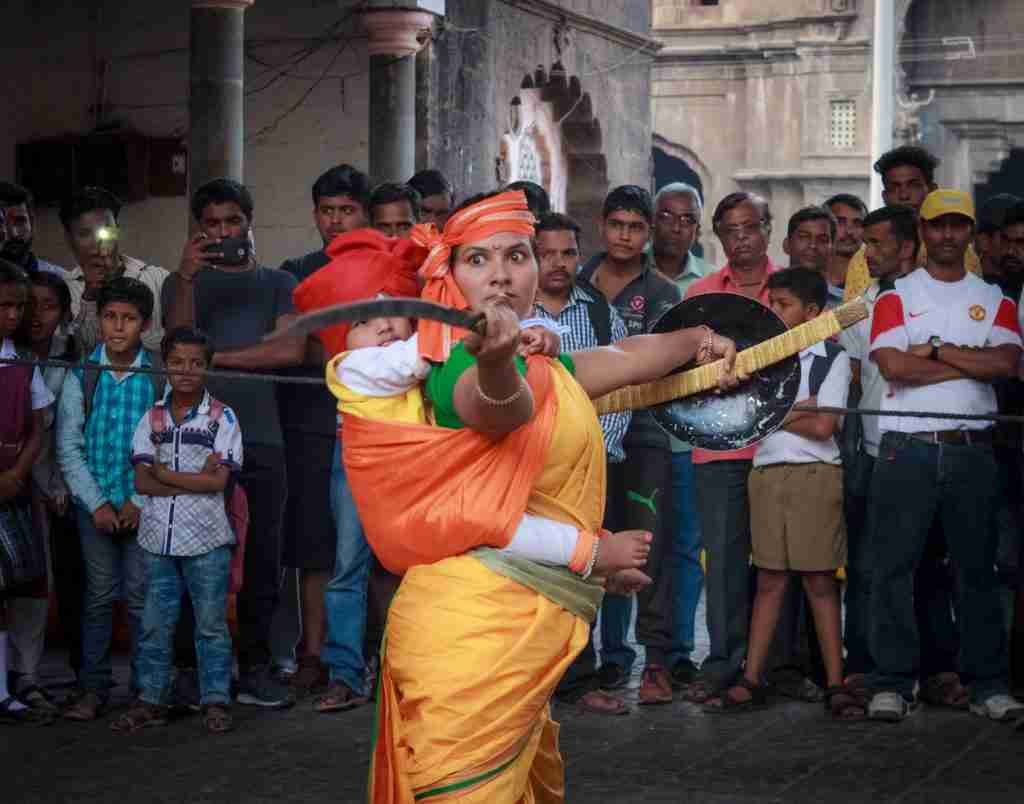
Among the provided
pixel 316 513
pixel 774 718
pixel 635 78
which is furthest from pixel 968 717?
pixel 635 78

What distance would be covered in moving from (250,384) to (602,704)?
1910 millimetres

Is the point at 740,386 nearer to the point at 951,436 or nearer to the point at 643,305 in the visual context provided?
the point at 951,436

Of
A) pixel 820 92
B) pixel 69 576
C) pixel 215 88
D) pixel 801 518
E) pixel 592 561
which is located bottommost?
pixel 69 576

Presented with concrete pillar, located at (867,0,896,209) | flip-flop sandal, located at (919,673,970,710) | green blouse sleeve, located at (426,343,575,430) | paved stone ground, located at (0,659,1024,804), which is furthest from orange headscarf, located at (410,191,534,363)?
concrete pillar, located at (867,0,896,209)

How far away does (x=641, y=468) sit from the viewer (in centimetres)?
782

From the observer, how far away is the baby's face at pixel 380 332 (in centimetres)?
442

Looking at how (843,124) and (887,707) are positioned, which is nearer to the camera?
(887,707)

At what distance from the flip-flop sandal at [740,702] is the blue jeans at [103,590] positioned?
A: 2.30 m

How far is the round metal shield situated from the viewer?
476cm

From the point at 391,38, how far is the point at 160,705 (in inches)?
290

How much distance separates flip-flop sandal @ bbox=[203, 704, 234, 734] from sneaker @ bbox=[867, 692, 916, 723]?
8.14 feet

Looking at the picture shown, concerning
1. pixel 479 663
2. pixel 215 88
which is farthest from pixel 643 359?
pixel 215 88

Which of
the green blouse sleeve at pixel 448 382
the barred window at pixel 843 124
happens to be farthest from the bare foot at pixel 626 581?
the barred window at pixel 843 124

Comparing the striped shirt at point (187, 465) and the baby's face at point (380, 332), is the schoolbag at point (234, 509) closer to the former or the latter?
the striped shirt at point (187, 465)
